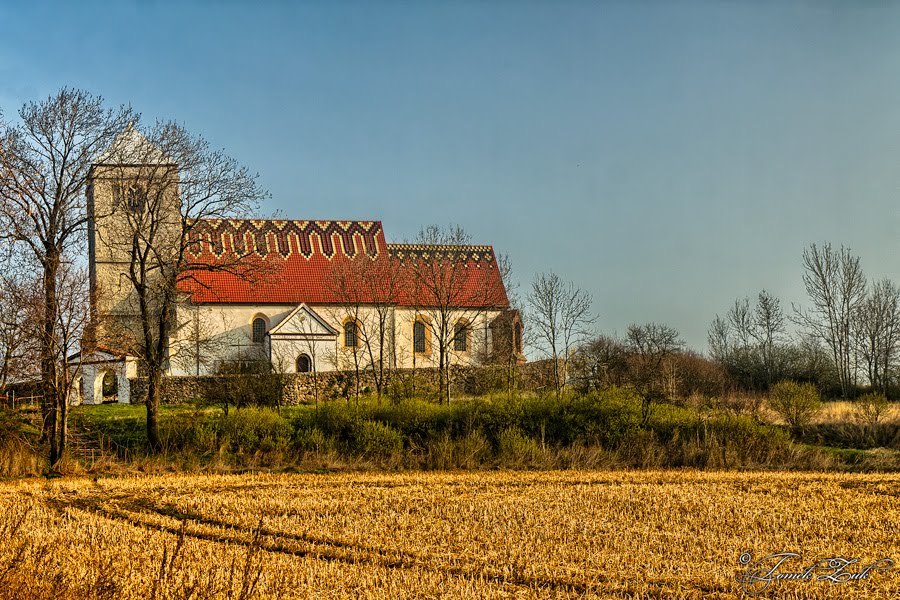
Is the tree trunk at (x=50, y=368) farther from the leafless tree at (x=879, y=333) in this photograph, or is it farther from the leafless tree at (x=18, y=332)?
the leafless tree at (x=879, y=333)

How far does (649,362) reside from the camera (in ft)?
128

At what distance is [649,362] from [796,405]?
12070 mm

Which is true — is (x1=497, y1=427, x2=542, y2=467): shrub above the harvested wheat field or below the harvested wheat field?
above

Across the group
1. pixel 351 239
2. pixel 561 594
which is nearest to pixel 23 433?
pixel 561 594

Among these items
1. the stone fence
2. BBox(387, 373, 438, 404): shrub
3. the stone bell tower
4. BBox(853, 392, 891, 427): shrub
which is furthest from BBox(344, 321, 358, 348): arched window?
BBox(853, 392, 891, 427): shrub

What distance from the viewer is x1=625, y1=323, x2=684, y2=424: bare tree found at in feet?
93.4

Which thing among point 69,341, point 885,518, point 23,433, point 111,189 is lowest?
point 885,518

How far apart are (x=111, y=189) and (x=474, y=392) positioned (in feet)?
58.9

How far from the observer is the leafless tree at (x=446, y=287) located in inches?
1294

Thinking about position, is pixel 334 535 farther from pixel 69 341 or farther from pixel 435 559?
pixel 69 341

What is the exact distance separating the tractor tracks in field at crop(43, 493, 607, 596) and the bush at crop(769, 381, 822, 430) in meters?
18.9

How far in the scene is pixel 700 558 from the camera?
11.2 metres

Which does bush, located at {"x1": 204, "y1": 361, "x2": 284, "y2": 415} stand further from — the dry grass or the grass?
the dry grass

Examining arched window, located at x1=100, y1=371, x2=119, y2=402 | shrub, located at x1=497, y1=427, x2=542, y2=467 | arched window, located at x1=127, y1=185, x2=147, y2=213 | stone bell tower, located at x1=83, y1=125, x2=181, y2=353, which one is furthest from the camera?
arched window, located at x1=100, y1=371, x2=119, y2=402
